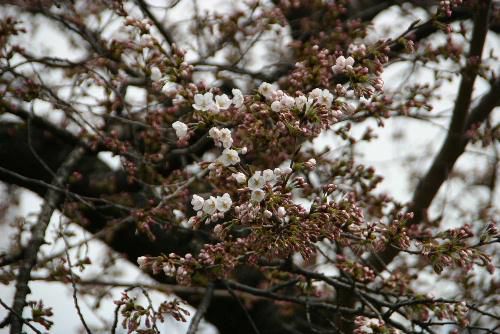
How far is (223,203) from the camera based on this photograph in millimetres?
2250

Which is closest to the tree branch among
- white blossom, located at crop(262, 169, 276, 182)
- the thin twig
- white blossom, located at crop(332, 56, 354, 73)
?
the thin twig

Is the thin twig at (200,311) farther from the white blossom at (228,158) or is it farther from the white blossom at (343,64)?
the white blossom at (343,64)

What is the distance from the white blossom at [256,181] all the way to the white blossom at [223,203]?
0.39ft

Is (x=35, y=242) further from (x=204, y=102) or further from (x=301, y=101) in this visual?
(x=301, y=101)

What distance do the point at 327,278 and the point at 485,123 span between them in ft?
6.83

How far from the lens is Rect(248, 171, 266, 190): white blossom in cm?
214

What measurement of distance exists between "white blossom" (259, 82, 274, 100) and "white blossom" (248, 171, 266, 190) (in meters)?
0.42

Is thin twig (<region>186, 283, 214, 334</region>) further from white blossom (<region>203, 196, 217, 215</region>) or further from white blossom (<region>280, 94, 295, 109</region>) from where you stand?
white blossom (<region>280, 94, 295, 109</region>)

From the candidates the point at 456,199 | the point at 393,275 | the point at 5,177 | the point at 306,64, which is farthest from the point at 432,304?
the point at 456,199

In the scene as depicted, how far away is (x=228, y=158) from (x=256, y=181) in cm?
17

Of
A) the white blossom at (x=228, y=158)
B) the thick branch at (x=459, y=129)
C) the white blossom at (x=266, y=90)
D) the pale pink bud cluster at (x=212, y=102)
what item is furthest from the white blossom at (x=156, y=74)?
the thick branch at (x=459, y=129)

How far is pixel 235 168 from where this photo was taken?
232 cm

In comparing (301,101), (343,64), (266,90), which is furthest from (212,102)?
(343,64)

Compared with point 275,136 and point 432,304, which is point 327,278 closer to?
point 432,304
